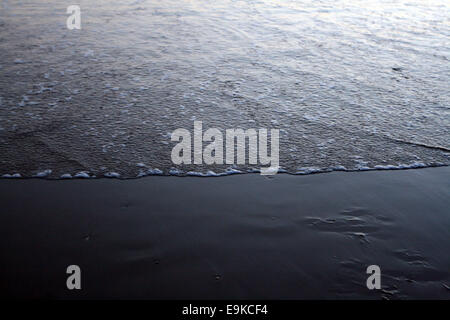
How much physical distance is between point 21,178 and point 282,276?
2229mm

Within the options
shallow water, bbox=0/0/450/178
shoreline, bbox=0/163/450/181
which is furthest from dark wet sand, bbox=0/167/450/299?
shallow water, bbox=0/0/450/178

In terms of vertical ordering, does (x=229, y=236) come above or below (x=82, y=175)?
below

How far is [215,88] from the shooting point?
5113mm

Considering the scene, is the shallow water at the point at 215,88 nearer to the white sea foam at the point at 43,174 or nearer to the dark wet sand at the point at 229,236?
the white sea foam at the point at 43,174

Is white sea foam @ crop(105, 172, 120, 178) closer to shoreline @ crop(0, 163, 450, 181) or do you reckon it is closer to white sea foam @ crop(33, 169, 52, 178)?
shoreline @ crop(0, 163, 450, 181)

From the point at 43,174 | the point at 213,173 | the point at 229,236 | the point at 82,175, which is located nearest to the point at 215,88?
the point at 213,173

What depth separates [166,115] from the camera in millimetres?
4387

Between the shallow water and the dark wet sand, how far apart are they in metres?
0.33

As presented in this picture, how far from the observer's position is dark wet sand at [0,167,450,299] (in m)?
2.26

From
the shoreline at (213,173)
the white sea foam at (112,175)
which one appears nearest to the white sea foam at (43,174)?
the shoreline at (213,173)

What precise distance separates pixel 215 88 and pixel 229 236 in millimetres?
2857

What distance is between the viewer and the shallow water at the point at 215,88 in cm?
370

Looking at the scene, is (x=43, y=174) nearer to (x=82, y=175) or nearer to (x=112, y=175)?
(x=82, y=175)
